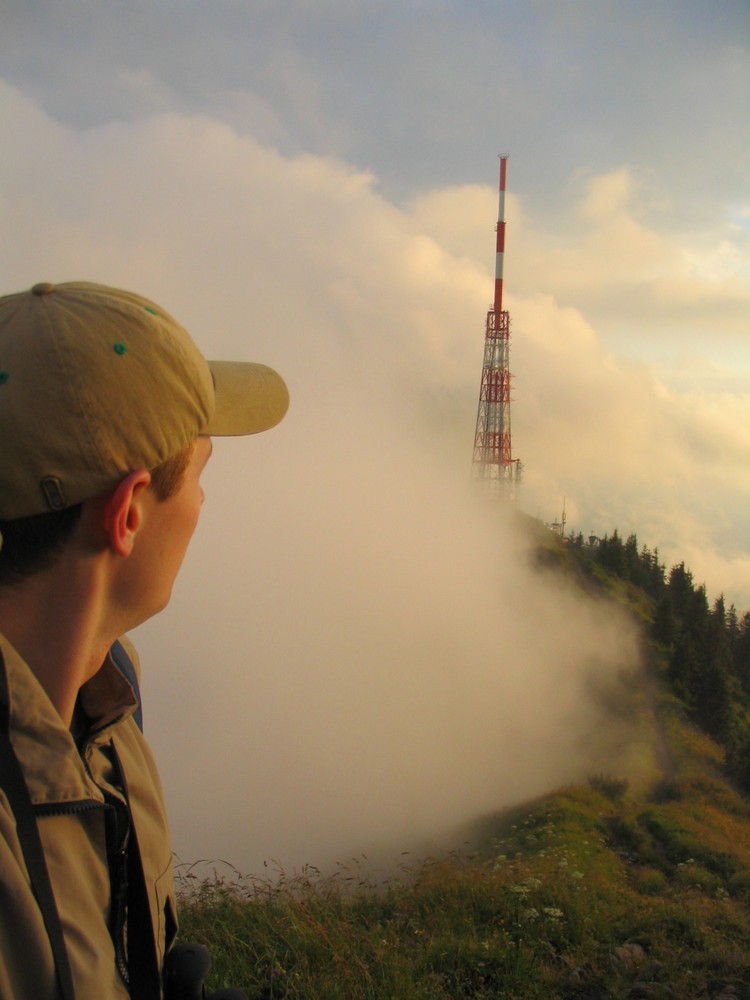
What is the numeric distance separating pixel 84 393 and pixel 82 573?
39cm

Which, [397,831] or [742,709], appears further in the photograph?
[742,709]

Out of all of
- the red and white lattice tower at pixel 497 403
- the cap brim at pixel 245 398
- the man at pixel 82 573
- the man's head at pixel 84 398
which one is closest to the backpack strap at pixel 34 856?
the man at pixel 82 573

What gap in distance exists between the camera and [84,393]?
5.07 ft

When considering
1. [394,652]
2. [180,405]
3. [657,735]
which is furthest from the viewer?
[394,652]

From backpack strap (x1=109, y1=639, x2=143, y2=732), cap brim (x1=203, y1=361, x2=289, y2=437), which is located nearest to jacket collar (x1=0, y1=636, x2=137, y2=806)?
backpack strap (x1=109, y1=639, x2=143, y2=732)

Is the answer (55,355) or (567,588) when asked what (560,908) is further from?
(567,588)

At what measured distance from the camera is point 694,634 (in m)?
39.8

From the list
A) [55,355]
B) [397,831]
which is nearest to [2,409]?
[55,355]

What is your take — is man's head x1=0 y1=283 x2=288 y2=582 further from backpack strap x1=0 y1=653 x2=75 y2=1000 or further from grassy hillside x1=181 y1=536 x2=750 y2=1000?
grassy hillside x1=181 y1=536 x2=750 y2=1000

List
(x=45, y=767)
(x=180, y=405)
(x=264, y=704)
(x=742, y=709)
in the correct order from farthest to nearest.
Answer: (x=264, y=704) < (x=742, y=709) < (x=180, y=405) < (x=45, y=767)

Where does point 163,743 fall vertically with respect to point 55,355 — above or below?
below

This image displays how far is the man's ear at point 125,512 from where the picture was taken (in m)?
1.62

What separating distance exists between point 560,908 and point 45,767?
610 cm

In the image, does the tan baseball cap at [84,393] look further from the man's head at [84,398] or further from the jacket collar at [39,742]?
the jacket collar at [39,742]
